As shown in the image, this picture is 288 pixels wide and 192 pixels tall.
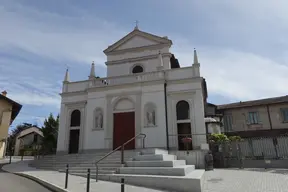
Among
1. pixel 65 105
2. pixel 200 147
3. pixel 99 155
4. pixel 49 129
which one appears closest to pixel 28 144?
pixel 49 129

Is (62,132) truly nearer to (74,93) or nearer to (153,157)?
(74,93)

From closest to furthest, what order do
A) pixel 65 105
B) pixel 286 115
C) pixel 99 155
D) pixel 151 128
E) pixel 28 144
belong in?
pixel 99 155
pixel 151 128
pixel 65 105
pixel 286 115
pixel 28 144

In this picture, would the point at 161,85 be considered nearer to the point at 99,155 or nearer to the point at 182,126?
the point at 182,126

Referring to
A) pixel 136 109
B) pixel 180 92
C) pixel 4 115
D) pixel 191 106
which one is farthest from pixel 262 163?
pixel 4 115

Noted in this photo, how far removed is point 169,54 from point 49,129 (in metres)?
19.0

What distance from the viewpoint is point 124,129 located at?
16.9 meters

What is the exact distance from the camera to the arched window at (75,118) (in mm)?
18688

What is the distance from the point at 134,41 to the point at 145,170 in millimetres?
14640

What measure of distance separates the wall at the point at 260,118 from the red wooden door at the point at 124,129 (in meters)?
15.3

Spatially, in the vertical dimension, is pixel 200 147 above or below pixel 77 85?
below

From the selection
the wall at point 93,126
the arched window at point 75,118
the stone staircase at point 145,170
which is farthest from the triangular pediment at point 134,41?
the stone staircase at point 145,170

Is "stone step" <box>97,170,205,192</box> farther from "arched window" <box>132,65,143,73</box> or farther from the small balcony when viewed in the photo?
"arched window" <box>132,65,143,73</box>

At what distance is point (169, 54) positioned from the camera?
19844 millimetres

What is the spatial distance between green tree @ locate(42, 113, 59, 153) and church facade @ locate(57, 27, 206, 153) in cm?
1107
